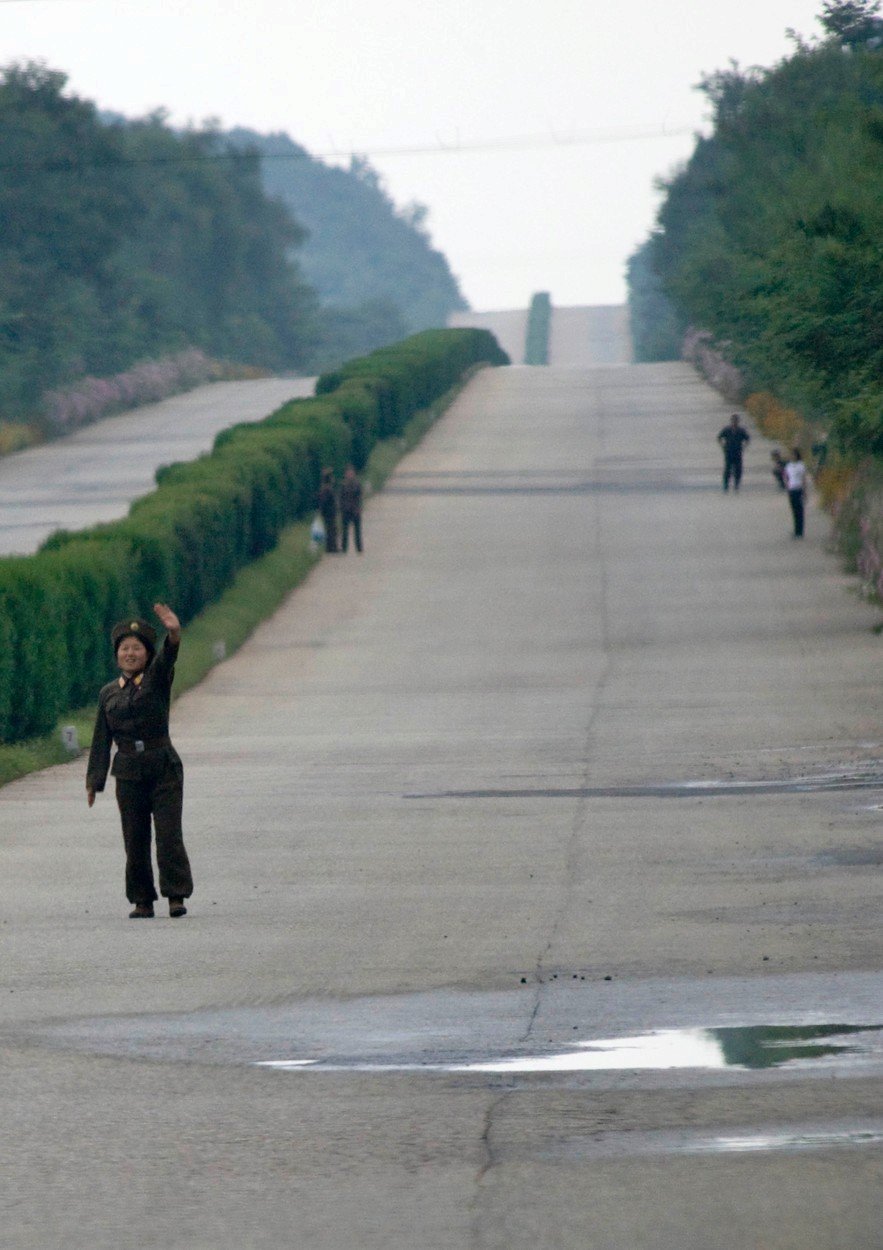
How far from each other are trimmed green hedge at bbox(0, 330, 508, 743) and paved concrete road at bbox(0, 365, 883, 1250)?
1741 mm

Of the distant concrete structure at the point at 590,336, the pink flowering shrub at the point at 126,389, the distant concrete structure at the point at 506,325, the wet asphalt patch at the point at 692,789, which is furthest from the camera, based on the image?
the distant concrete structure at the point at 506,325

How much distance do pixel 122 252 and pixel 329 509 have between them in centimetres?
6707

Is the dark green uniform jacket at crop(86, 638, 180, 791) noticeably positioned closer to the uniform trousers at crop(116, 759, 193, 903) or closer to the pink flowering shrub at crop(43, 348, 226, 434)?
the uniform trousers at crop(116, 759, 193, 903)

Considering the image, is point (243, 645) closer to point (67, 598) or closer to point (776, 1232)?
point (67, 598)

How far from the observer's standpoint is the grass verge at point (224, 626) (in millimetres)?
21427

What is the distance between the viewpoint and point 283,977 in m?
9.89

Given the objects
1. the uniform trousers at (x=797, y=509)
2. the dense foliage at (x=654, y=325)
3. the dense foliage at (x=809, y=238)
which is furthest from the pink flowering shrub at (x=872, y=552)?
the dense foliage at (x=654, y=325)

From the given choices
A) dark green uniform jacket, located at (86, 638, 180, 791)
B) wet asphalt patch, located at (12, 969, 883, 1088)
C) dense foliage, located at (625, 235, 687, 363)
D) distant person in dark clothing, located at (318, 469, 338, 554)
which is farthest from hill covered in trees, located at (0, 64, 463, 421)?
wet asphalt patch, located at (12, 969, 883, 1088)

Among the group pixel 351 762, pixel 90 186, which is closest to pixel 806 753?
pixel 351 762

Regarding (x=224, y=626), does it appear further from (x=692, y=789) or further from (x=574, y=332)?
(x=574, y=332)

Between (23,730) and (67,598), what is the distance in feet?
7.71

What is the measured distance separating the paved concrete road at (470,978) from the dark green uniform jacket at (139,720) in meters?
0.88

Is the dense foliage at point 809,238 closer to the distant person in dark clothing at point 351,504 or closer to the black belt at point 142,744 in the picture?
the distant person in dark clothing at point 351,504

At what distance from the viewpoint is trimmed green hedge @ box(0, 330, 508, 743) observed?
22.9 meters
